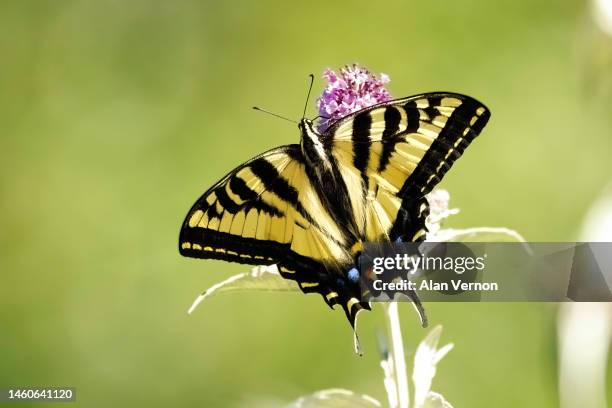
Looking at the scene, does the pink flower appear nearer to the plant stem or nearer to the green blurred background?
the plant stem

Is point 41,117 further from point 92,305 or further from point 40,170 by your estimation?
point 92,305

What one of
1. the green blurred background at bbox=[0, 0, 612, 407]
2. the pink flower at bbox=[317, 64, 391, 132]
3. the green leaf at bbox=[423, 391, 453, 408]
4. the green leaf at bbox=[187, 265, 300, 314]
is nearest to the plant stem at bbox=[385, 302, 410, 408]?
the green leaf at bbox=[423, 391, 453, 408]

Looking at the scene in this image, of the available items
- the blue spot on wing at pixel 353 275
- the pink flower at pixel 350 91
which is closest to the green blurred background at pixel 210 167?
the blue spot on wing at pixel 353 275

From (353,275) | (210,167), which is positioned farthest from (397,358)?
(210,167)

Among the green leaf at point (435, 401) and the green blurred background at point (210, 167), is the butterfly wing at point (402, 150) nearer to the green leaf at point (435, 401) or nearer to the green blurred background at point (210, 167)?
the green leaf at point (435, 401)

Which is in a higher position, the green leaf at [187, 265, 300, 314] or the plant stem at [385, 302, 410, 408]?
→ the green leaf at [187, 265, 300, 314]

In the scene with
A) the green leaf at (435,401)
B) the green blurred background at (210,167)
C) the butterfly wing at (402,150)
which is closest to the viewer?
the green leaf at (435,401)

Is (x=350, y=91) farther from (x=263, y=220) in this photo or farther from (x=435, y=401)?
(x=435, y=401)
